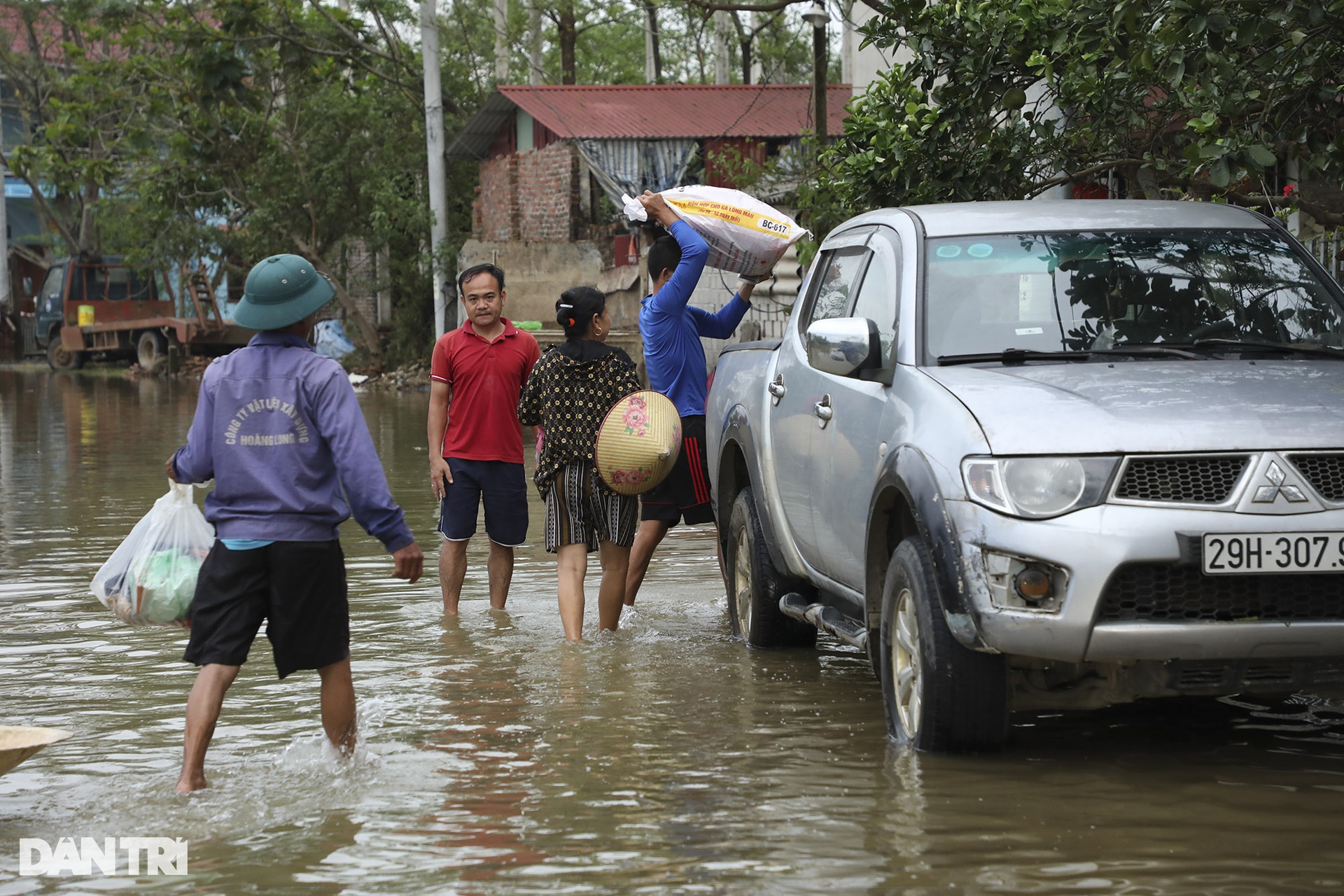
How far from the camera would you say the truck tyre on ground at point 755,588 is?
→ 725cm

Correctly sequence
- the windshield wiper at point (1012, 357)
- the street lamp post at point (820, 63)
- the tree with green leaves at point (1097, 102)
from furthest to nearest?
the street lamp post at point (820, 63), the tree with green leaves at point (1097, 102), the windshield wiper at point (1012, 357)

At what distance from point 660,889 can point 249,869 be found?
1.08 meters

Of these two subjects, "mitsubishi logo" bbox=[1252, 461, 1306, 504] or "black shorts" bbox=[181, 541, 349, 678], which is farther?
"black shorts" bbox=[181, 541, 349, 678]

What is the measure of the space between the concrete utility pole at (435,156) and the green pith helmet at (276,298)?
26.4 meters

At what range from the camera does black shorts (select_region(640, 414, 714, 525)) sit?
27.1 ft

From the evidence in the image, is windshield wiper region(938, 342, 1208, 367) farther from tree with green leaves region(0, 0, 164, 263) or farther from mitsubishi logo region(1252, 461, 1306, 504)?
tree with green leaves region(0, 0, 164, 263)

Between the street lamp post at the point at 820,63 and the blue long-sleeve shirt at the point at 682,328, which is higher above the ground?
the street lamp post at the point at 820,63

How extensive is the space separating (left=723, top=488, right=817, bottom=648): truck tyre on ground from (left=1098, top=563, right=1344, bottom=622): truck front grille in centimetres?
267

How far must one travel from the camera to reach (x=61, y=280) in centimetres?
4438

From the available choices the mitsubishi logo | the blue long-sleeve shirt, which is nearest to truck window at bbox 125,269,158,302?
the blue long-sleeve shirt

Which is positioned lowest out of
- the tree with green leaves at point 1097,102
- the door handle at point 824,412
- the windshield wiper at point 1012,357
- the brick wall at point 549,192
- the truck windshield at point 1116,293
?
the door handle at point 824,412

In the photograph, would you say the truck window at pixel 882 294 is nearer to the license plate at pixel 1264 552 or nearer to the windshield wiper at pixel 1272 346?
the windshield wiper at pixel 1272 346

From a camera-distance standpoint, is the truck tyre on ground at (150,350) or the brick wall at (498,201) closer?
the brick wall at (498,201)

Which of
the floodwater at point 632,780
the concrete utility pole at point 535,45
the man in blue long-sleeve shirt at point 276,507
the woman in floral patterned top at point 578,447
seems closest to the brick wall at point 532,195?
the concrete utility pole at point 535,45
